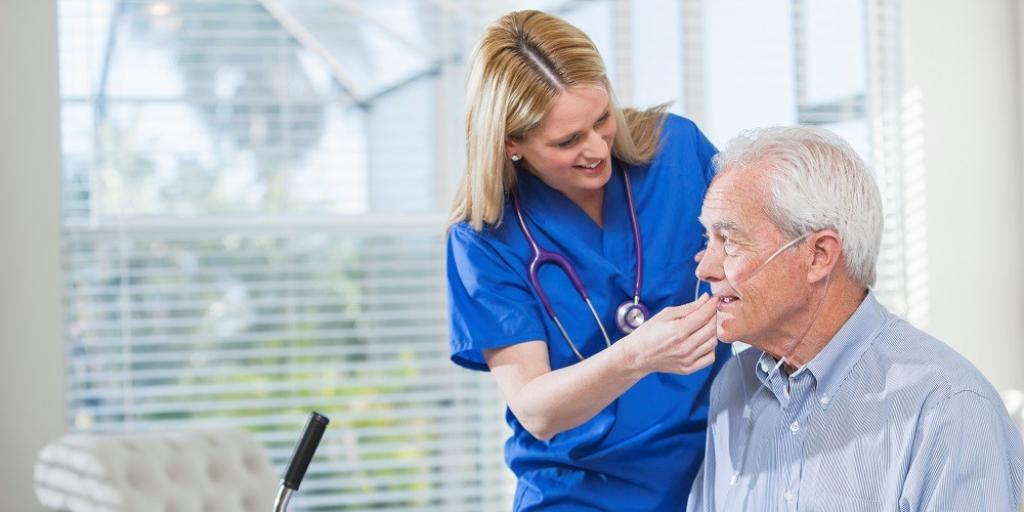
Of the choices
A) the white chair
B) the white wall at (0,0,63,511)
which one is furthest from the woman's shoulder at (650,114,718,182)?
the white wall at (0,0,63,511)

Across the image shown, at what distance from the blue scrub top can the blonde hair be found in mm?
46

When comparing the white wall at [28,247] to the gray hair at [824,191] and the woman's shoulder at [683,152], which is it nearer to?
the woman's shoulder at [683,152]

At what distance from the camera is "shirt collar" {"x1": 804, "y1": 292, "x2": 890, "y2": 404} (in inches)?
64.3

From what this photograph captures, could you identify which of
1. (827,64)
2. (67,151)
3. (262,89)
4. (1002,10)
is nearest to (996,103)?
(1002,10)

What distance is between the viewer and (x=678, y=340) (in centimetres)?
154

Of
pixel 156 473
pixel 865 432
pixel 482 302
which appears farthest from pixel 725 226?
pixel 156 473

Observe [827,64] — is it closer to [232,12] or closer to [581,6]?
[581,6]

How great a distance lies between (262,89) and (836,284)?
226cm

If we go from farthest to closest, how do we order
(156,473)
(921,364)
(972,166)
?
1. (972,166)
2. (156,473)
3. (921,364)

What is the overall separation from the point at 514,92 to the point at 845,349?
0.64 metres

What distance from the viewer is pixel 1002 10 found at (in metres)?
3.84

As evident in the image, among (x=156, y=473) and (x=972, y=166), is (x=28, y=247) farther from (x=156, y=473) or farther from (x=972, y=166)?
(x=972, y=166)

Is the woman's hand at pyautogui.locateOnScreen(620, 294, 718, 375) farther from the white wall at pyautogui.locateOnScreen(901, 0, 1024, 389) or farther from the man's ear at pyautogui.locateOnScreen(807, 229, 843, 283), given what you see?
the white wall at pyautogui.locateOnScreen(901, 0, 1024, 389)

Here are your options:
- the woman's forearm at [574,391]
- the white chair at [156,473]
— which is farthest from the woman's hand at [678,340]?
the white chair at [156,473]
